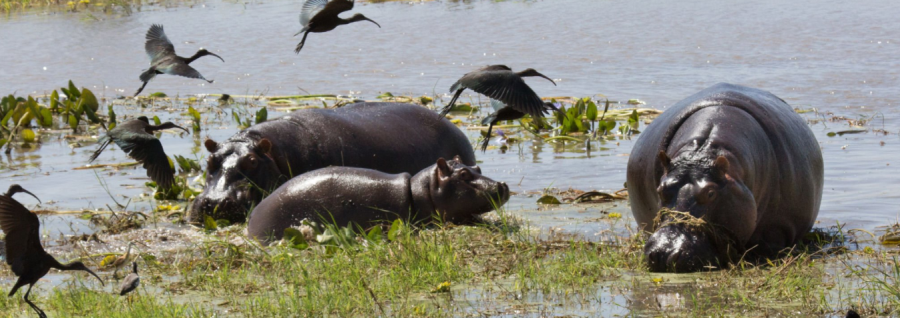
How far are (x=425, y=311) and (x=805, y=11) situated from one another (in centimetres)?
1453

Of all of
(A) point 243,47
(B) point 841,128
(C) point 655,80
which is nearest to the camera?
(B) point 841,128

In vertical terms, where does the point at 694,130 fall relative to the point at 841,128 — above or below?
above

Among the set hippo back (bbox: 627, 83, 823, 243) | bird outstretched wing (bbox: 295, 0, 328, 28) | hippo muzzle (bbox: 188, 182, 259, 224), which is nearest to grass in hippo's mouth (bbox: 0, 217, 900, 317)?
hippo back (bbox: 627, 83, 823, 243)

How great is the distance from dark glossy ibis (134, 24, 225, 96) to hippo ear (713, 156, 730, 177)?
8.65ft

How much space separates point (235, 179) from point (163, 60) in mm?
766

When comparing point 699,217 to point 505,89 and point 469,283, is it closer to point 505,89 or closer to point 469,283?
point 469,283

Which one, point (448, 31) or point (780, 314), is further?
point (448, 31)

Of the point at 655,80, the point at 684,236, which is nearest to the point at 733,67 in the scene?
the point at 655,80

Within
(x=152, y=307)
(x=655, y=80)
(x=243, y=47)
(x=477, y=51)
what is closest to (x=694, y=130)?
(x=152, y=307)

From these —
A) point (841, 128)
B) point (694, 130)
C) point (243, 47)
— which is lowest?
point (243, 47)

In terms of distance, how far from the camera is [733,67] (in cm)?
1243

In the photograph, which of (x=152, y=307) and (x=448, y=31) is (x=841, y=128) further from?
(x=448, y=31)

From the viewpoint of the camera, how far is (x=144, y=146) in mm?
6168

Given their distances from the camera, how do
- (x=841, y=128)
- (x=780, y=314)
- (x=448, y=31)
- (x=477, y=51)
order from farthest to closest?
(x=448, y=31) → (x=477, y=51) → (x=841, y=128) → (x=780, y=314)
